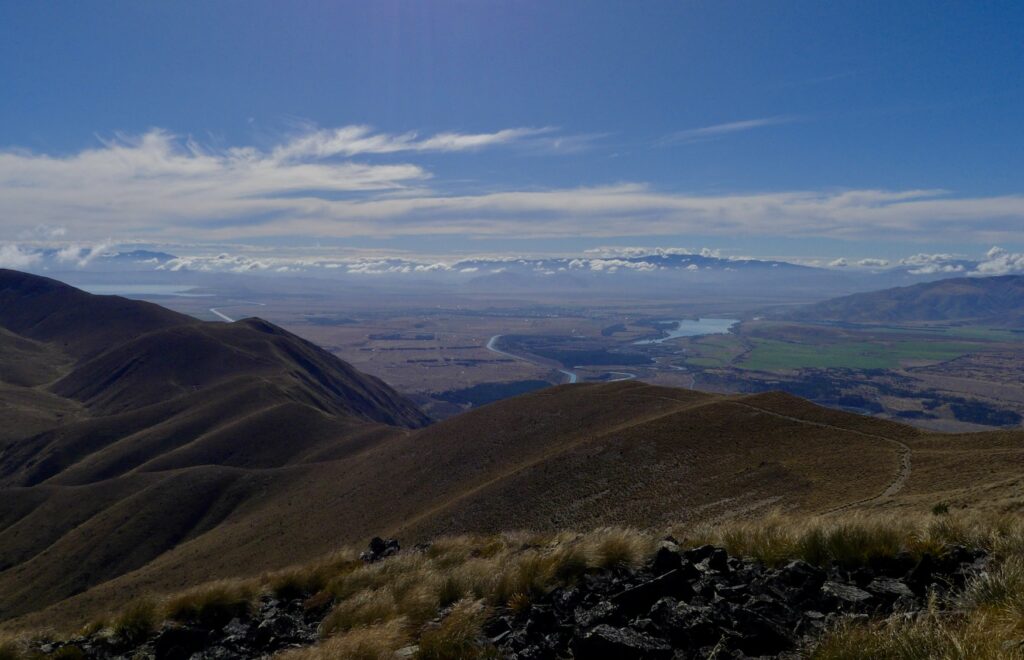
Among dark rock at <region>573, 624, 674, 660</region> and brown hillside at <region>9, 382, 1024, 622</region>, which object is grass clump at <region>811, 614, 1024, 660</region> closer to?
dark rock at <region>573, 624, 674, 660</region>

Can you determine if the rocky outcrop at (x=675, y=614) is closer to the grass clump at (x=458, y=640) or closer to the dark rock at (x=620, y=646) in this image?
the dark rock at (x=620, y=646)

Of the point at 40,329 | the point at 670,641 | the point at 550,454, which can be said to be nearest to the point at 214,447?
the point at 550,454

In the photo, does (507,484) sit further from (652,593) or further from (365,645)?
(365,645)

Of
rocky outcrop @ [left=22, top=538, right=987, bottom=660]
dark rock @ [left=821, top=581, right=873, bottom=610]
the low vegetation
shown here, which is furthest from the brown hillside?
dark rock @ [left=821, top=581, right=873, bottom=610]

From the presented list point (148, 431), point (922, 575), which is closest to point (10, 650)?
point (922, 575)

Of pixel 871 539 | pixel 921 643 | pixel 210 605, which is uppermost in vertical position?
pixel 921 643

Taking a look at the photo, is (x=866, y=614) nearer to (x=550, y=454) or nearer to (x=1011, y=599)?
(x=1011, y=599)

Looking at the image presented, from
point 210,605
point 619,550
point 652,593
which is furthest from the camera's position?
point 210,605
